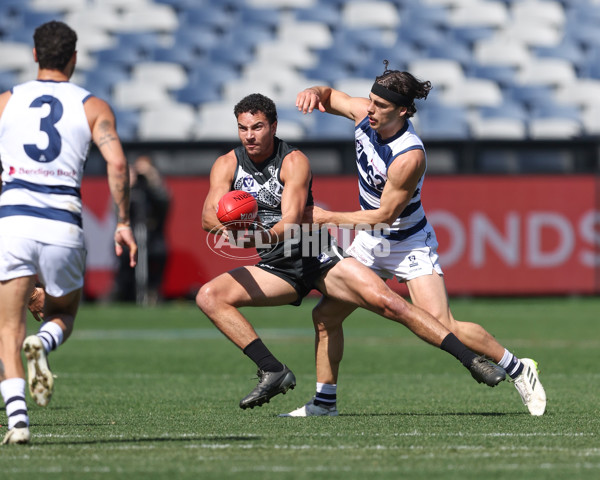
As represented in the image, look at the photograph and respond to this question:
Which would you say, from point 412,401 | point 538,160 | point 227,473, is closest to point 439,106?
point 538,160

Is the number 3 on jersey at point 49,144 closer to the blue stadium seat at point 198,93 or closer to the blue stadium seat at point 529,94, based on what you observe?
the blue stadium seat at point 198,93

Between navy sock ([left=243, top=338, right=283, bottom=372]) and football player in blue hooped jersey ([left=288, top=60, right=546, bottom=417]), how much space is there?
20.4 inches

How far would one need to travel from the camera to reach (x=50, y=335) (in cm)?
611

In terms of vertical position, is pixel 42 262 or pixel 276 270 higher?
pixel 42 262

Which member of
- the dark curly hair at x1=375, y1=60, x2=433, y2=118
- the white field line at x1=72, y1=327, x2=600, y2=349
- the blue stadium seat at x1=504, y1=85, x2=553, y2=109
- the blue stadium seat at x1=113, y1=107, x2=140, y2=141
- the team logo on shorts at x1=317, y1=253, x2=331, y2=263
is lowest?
the white field line at x1=72, y1=327, x2=600, y2=349

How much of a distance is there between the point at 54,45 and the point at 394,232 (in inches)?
120

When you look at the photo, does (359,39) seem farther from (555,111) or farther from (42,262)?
(42,262)

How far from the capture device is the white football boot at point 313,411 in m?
7.95

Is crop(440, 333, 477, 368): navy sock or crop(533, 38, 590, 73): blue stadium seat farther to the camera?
crop(533, 38, 590, 73): blue stadium seat

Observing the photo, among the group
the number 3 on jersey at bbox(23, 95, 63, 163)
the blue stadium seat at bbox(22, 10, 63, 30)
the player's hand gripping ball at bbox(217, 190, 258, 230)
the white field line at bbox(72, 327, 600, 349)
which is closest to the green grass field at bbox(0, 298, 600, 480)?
the white field line at bbox(72, 327, 600, 349)

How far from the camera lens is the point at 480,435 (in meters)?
6.71

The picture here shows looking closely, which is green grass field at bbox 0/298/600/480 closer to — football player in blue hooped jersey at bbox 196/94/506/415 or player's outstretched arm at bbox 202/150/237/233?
football player in blue hooped jersey at bbox 196/94/506/415

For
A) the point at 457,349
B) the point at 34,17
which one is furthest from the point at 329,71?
the point at 457,349

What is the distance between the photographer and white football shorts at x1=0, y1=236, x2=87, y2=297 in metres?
6.00
